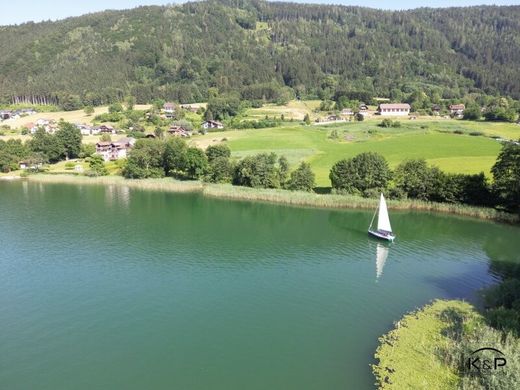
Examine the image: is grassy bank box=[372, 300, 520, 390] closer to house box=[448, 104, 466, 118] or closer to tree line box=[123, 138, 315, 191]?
tree line box=[123, 138, 315, 191]

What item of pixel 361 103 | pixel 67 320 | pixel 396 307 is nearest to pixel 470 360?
pixel 396 307

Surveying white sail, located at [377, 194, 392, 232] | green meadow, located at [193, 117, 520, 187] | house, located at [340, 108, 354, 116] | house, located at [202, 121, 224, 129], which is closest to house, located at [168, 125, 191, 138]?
green meadow, located at [193, 117, 520, 187]

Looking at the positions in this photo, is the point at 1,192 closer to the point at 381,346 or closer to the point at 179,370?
the point at 179,370

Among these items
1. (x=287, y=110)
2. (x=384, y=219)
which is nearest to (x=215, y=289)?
(x=384, y=219)

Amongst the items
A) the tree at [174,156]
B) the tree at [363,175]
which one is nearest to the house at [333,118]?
the tree at [174,156]

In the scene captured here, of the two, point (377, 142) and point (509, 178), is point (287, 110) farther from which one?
point (509, 178)

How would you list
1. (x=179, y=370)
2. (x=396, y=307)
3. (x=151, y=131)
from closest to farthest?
(x=179, y=370), (x=396, y=307), (x=151, y=131)
